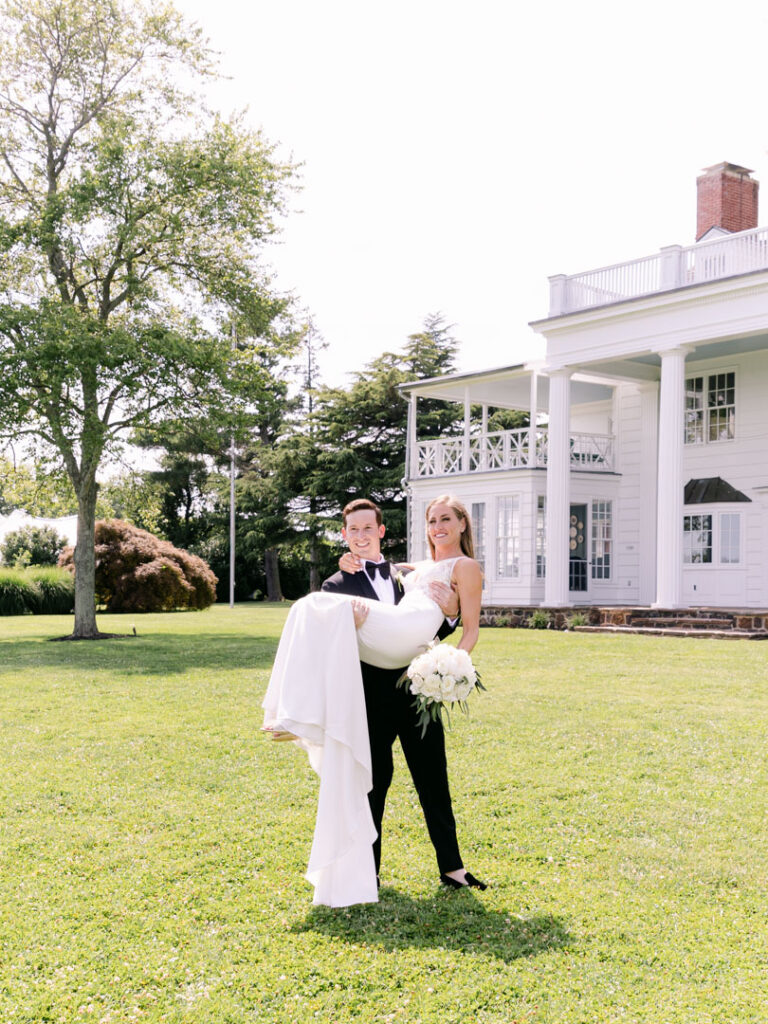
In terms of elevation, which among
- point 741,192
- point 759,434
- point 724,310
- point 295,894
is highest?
point 741,192

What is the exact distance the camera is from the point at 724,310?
18.3m

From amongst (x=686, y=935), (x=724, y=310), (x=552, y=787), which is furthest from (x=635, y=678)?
(x=724, y=310)

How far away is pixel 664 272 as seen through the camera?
19.4 m

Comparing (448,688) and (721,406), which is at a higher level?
(721,406)

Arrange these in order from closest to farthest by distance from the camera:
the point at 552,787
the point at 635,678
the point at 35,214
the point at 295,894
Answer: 1. the point at 295,894
2. the point at 552,787
3. the point at 635,678
4. the point at 35,214

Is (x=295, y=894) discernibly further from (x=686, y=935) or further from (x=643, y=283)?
(x=643, y=283)

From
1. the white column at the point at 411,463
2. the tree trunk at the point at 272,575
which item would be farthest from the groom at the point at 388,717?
the tree trunk at the point at 272,575

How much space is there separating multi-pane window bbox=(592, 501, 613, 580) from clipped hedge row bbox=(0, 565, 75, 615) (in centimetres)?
1556

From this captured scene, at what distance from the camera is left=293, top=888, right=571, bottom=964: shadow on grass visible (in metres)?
4.14

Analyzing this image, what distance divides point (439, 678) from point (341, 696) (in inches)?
17.4

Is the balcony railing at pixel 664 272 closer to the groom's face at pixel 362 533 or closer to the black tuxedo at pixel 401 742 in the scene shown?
the groom's face at pixel 362 533

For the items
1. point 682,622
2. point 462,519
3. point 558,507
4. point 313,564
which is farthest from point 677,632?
point 313,564

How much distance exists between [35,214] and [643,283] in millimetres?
12062

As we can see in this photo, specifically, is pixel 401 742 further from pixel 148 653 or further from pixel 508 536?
pixel 508 536
